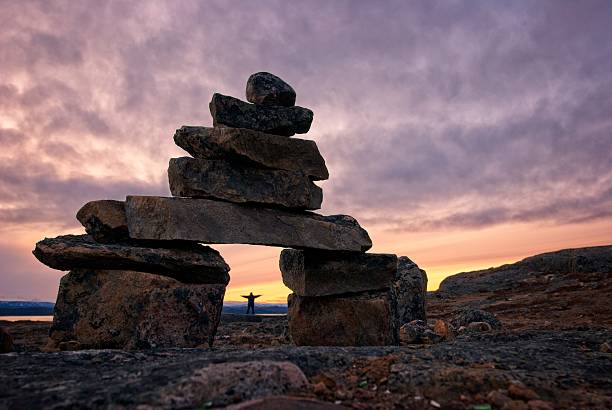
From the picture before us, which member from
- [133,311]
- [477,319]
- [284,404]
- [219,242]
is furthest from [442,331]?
[284,404]

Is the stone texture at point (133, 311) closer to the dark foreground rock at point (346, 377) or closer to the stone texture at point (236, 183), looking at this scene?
the dark foreground rock at point (346, 377)

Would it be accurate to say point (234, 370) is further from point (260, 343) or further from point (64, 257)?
point (260, 343)

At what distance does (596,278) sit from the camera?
23.8 m

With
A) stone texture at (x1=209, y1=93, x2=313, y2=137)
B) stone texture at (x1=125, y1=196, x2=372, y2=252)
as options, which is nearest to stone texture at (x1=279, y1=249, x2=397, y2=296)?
stone texture at (x1=125, y1=196, x2=372, y2=252)

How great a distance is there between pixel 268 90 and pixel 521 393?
652 centimetres

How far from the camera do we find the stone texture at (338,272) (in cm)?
863

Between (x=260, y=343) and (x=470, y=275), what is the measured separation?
2757 centimetres

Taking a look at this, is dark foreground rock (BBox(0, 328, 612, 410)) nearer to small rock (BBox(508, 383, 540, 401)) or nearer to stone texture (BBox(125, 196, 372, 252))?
small rock (BBox(508, 383, 540, 401))

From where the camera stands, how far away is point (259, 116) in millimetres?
8578

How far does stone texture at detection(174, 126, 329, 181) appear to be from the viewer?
8031mm

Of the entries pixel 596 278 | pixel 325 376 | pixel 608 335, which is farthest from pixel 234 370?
pixel 596 278

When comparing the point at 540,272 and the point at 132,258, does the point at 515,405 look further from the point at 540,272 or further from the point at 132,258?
the point at 540,272

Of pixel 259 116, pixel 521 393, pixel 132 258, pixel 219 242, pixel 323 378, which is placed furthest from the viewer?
pixel 259 116

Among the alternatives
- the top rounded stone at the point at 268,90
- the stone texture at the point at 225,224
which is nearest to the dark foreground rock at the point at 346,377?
the stone texture at the point at 225,224
